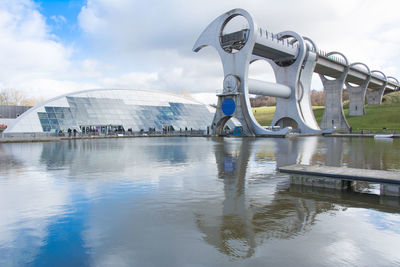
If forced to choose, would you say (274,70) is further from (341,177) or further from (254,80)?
(341,177)

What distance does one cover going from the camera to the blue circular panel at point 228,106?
4551 centimetres

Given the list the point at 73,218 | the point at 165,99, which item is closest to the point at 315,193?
the point at 73,218

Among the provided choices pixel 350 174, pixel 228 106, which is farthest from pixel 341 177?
pixel 228 106

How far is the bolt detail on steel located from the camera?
44.7m

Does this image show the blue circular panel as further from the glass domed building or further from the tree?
the tree

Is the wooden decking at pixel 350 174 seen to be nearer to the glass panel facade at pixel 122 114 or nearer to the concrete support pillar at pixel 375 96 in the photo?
the glass panel facade at pixel 122 114

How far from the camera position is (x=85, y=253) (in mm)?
5305

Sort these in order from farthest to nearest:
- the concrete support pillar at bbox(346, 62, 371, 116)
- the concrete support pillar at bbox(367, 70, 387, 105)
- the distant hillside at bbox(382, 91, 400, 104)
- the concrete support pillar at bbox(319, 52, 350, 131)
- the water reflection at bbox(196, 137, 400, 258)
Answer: the distant hillside at bbox(382, 91, 400, 104), the concrete support pillar at bbox(367, 70, 387, 105), the concrete support pillar at bbox(346, 62, 371, 116), the concrete support pillar at bbox(319, 52, 350, 131), the water reflection at bbox(196, 137, 400, 258)

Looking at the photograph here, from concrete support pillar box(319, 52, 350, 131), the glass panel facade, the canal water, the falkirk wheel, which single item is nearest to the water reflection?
the canal water

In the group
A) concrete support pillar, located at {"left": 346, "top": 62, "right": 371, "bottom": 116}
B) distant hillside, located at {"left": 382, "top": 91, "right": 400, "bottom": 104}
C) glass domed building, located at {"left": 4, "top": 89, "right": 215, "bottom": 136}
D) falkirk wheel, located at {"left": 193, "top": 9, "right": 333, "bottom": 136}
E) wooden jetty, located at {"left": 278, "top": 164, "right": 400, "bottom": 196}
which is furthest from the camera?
distant hillside, located at {"left": 382, "top": 91, "right": 400, "bottom": 104}

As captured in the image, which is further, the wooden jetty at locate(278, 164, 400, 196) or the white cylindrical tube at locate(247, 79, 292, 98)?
the white cylindrical tube at locate(247, 79, 292, 98)

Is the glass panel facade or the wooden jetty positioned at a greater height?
the glass panel facade

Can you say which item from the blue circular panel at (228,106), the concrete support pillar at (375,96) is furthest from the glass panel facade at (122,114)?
the concrete support pillar at (375,96)

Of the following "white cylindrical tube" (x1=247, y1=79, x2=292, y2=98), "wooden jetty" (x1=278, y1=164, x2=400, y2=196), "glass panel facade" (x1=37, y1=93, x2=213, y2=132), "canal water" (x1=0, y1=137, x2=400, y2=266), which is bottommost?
"canal water" (x1=0, y1=137, x2=400, y2=266)
